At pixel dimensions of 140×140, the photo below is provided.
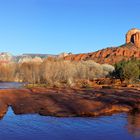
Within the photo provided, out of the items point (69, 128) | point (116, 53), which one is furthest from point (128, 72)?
point (116, 53)

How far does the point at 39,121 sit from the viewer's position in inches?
849

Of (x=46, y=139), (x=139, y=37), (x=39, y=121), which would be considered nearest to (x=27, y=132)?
(x=46, y=139)

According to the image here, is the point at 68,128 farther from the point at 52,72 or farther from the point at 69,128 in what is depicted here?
the point at 52,72

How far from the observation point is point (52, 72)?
2808 inches

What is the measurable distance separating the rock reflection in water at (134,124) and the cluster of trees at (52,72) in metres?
38.1

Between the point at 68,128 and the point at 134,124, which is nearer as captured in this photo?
the point at 68,128

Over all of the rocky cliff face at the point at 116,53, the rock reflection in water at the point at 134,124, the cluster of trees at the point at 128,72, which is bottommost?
the rock reflection in water at the point at 134,124

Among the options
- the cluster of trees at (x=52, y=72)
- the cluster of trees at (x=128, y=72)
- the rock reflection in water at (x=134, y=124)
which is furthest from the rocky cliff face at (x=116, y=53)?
the rock reflection in water at (x=134, y=124)

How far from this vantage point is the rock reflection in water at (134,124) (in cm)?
1865

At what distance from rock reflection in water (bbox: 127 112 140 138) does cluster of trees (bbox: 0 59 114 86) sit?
38149mm

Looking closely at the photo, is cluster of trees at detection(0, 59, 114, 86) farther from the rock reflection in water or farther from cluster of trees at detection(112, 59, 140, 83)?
the rock reflection in water

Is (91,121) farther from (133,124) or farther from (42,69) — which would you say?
(42,69)

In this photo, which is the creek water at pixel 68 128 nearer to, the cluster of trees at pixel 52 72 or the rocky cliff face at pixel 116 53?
the cluster of trees at pixel 52 72

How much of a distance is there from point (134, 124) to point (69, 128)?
4.33 meters
